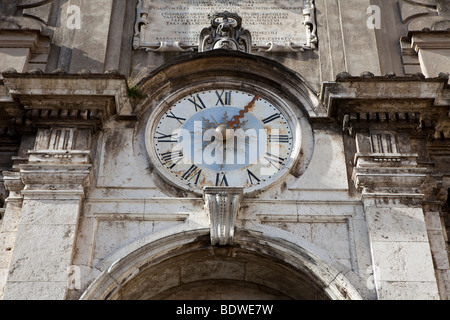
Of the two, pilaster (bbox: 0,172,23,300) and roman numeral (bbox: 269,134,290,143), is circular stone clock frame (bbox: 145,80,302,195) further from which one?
pilaster (bbox: 0,172,23,300)

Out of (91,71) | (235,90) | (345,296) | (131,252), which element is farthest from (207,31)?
(345,296)

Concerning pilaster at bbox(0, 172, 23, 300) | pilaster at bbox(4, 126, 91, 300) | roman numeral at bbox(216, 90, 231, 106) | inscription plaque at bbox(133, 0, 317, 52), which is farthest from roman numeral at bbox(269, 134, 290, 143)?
pilaster at bbox(0, 172, 23, 300)

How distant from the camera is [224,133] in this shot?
10953 mm

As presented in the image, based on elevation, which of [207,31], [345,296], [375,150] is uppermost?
[207,31]

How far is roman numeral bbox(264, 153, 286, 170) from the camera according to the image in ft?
35.6

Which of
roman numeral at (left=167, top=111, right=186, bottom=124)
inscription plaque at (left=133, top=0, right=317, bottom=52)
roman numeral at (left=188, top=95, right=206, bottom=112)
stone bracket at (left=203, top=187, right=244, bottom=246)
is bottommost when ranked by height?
stone bracket at (left=203, top=187, right=244, bottom=246)

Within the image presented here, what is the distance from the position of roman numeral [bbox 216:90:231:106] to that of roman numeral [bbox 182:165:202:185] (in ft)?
4.03

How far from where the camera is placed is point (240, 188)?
10188mm

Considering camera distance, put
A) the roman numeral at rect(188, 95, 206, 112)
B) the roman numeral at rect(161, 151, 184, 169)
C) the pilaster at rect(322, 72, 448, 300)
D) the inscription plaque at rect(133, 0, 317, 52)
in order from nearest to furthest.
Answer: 1. the pilaster at rect(322, 72, 448, 300)
2. the roman numeral at rect(161, 151, 184, 169)
3. the roman numeral at rect(188, 95, 206, 112)
4. the inscription plaque at rect(133, 0, 317, 52)

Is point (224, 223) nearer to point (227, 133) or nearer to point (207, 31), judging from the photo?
point (227, 133)

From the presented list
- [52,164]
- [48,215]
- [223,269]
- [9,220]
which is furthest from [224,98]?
[9,220]

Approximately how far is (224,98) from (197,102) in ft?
1.37

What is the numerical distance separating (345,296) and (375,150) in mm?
2301

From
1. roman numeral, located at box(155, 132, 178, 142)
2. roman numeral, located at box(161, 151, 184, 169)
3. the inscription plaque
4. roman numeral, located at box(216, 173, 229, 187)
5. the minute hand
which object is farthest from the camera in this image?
the inscription plaque
